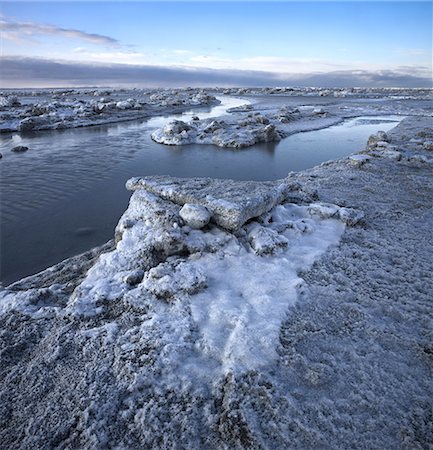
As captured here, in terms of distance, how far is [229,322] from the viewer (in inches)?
155

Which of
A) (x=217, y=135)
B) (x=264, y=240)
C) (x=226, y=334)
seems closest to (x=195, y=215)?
(x=264, y=240)

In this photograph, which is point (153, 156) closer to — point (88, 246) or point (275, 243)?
point (88, 246)

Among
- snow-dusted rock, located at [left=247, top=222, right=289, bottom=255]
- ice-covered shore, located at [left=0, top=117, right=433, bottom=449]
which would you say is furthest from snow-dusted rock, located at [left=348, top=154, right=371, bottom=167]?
snow-dusted rock, located at [left=247, top=222, right=289, bottom=255]

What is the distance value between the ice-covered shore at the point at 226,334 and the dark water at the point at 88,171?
1593 millimetres

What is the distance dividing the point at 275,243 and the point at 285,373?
2.45 meters

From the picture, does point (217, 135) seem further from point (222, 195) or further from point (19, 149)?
point (222, 195)

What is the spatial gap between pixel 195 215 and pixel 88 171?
8813 mm

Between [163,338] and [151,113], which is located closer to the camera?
[163,338]

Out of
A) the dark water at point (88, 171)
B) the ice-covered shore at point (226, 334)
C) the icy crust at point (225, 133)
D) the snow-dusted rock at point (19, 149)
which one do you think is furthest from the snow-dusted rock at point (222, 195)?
the snow-dusted rock at point (19, 149)

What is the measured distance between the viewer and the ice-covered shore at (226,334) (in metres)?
2.89

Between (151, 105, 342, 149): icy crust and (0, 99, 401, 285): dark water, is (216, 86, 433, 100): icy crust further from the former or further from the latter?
(151, 105, 342, 149): icy crust

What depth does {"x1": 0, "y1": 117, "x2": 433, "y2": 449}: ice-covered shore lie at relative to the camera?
289 centimetres

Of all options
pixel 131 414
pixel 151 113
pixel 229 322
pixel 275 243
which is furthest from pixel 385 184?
pixel 151 113

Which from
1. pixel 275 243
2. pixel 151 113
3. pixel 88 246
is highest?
pixel 151 113
